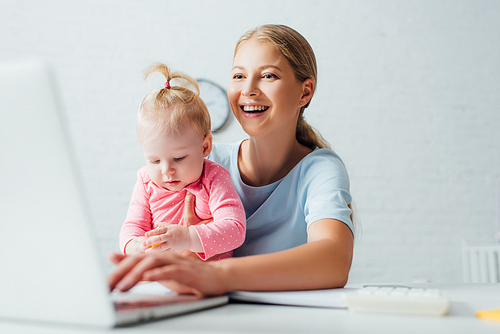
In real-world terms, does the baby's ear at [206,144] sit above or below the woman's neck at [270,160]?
above

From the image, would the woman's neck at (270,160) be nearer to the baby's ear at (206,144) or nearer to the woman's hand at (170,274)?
the baby's ear at (206,144)

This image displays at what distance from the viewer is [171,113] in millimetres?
1017

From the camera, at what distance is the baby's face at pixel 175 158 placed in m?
1.01

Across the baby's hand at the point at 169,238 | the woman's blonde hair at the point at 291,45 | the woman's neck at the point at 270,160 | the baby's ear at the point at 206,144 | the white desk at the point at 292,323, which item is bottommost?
the white desk at the point at 292,323

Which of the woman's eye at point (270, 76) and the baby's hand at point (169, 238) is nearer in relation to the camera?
the baby's hand at point (169, 238)

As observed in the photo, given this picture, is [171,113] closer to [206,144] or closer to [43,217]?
[206,144]

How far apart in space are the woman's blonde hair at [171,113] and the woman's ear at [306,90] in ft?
1.18

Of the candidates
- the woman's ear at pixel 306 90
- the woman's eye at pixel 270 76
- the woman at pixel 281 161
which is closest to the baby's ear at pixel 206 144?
the woman at pixel 281 161

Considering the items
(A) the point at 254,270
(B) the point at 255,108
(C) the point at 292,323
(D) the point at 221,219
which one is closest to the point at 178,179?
(D) the point at 221,219

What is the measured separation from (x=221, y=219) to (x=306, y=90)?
567mm

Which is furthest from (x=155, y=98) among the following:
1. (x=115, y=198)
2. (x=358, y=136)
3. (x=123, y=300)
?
(x=358, y=136)

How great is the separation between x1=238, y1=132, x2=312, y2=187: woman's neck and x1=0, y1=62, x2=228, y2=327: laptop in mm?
926

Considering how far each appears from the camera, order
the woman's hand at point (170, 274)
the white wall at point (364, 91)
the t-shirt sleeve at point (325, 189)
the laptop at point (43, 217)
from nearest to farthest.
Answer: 1. the laptop at point (43, 217)
2. the woman's hand at point (170, 274)
3. the t-shirt sleeve at point (325, 189)
4. the white wall at point (364, 91)

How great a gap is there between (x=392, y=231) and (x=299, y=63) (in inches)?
93.3
